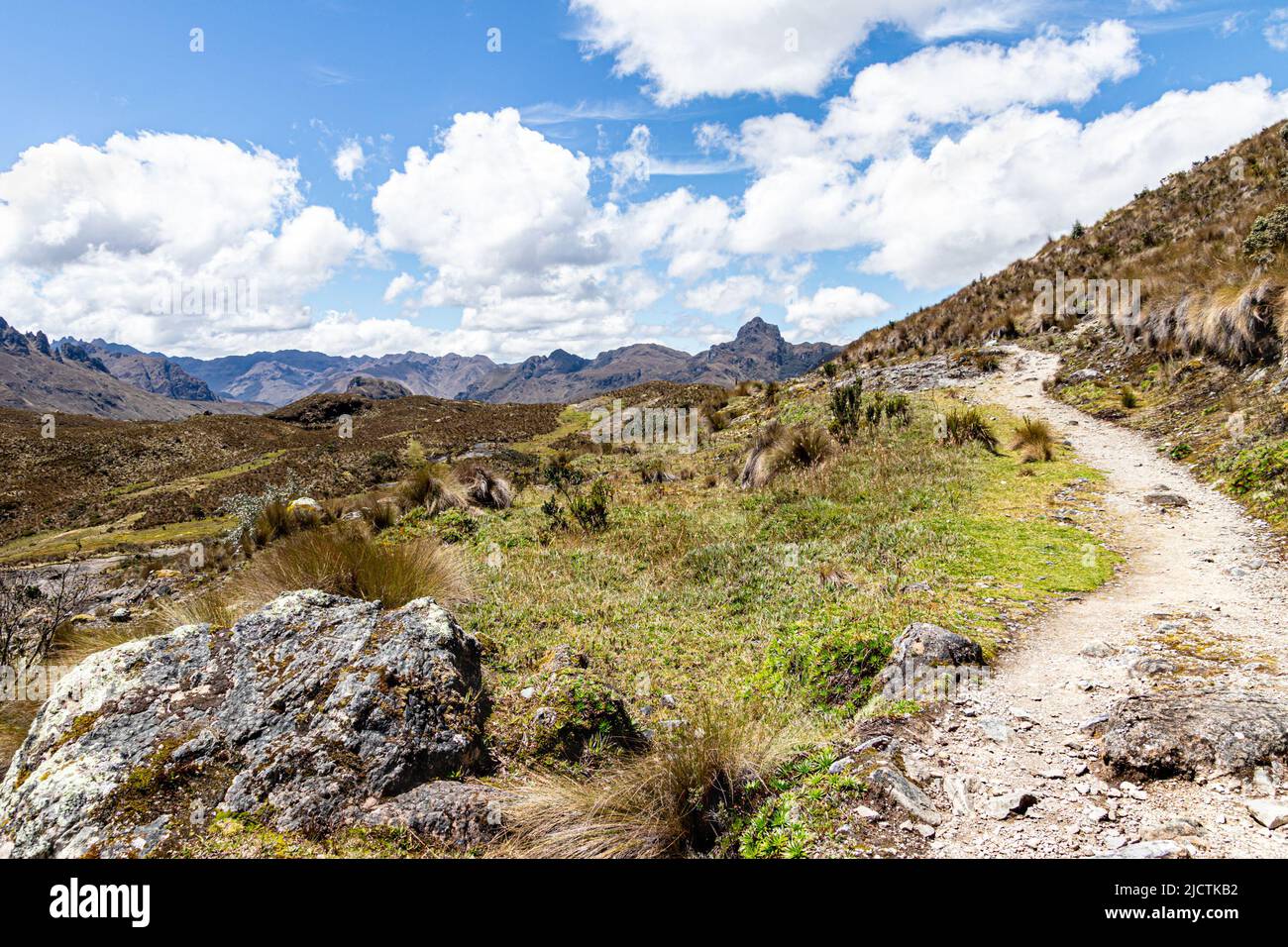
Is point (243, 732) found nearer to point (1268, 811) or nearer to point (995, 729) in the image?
point (995, 729)

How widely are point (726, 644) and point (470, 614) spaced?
3.23 metres

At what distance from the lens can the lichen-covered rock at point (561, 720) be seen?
4.20 m

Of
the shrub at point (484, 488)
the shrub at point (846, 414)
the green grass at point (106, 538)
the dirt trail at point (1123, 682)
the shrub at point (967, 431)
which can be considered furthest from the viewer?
the green grass at point (106, 538)

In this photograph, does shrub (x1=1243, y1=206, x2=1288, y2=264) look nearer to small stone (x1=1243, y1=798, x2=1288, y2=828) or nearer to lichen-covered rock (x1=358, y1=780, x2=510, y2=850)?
small stone (x1=1243, y1=798, x2=1288, y2=828)

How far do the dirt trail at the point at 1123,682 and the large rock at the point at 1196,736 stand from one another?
4.7 inches

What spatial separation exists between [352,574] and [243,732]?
11.1 ft

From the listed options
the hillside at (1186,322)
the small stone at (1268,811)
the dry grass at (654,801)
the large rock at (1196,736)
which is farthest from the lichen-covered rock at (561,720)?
the hillside at (1186,322)

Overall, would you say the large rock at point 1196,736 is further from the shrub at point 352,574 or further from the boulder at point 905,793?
the shrub at point 352,574

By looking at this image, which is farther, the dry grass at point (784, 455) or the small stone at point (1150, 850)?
the dry grass at point (784, 455)

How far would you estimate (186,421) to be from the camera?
170 ft

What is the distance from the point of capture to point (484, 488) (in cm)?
1470

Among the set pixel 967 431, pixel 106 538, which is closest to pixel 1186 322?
pixel 967 431
